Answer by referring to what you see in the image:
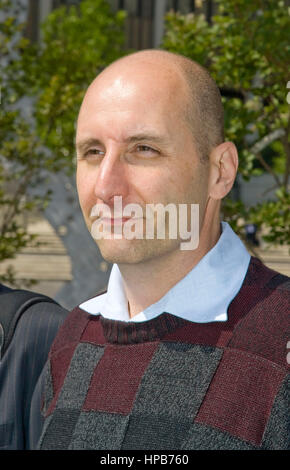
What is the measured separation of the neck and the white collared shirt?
0.02 metres

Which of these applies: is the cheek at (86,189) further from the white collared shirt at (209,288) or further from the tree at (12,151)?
the tree at (12,151)

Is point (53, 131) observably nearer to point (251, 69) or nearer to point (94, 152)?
point (251, 69)

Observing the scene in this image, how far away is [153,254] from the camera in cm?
189

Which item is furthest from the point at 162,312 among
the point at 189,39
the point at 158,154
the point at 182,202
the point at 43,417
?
the point at 189,39

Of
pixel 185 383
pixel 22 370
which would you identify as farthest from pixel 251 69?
pixel 185 383

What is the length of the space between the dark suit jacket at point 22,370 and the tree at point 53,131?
203 inches

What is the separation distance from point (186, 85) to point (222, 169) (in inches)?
10.4

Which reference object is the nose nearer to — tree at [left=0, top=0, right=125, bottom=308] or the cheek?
the cheek

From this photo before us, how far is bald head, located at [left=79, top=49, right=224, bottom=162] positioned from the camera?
1911 mm

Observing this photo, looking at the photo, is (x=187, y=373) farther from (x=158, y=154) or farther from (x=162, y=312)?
(x=158, y=154)

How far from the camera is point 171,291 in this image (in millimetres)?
2020

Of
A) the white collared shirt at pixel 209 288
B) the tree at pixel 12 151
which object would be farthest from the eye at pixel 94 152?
the tree at pixel 12 151

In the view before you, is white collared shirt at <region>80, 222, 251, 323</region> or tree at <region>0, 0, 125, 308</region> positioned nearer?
white collared shirt at <region>80, 222, 251, 323</region>

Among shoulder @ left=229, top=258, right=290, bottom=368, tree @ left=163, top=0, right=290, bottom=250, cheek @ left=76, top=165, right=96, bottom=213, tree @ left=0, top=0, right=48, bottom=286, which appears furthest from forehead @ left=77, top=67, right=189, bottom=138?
tree @ left=0, top=0, right=48, bottom=286
